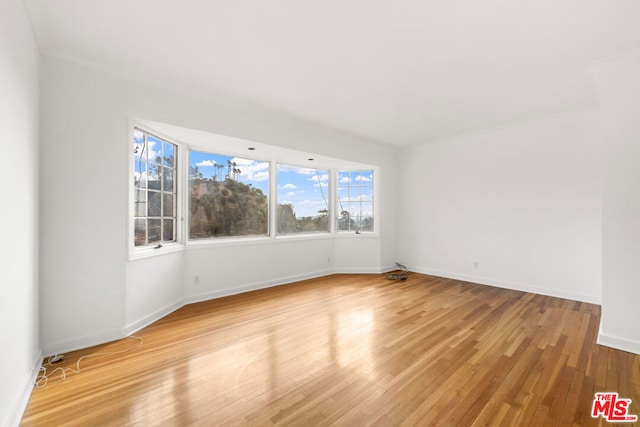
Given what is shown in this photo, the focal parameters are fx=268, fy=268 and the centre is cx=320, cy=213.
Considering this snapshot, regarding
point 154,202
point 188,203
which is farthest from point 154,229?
point 188,203

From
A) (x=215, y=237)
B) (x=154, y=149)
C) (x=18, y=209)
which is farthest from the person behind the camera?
(x=215, y=237)

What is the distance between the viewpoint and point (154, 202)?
3.27 meters

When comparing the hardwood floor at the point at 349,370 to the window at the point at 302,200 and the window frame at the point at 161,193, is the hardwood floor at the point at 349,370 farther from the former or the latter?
the window at the point at 302,200

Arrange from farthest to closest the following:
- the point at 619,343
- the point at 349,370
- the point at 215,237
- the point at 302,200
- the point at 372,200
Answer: the point at 372,200
the point at 302,200
the point at 215,237
the point at 619,343
the point at 349,370

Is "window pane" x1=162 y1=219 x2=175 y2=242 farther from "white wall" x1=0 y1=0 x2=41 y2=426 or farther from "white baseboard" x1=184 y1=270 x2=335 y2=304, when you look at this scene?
"white wall" x1=0 y1=0 x2=41 y2=426

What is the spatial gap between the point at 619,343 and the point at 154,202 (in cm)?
494

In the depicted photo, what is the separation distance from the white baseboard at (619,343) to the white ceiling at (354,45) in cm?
253

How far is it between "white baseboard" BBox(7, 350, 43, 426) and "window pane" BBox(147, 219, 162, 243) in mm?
1392

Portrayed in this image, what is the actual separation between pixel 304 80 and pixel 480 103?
226 cm

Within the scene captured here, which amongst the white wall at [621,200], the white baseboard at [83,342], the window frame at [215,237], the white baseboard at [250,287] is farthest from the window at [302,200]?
the white wall at [621,200]

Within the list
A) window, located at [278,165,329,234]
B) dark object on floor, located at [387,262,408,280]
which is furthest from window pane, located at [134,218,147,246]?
dark object on floor, located at [387,262,408,280]

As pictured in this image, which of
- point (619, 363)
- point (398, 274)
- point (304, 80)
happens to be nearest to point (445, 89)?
point (304, 80)

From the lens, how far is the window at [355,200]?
5539 millimetres

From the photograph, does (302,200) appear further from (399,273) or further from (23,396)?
(23,396)
